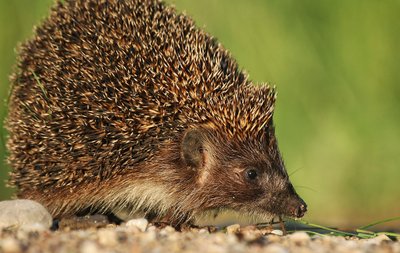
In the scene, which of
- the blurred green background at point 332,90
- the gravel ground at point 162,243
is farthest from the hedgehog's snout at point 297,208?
the blurred green background at point 332,90

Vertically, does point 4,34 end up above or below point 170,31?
above

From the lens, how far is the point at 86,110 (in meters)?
5.79

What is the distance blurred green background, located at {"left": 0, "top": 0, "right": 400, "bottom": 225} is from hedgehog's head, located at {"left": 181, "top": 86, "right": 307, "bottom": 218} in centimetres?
306

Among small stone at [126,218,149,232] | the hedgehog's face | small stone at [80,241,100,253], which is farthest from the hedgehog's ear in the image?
small stone at [80,241,100,253]

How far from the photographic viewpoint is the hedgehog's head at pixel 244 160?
18.9 ft

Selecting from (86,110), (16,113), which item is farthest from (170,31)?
(16,113)

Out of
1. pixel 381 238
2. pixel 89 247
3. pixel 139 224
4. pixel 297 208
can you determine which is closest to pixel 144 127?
pixel 139 224

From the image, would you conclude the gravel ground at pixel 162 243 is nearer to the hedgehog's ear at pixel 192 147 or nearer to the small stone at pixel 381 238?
the small stone at pixel 381 238

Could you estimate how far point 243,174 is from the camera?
5.87 m

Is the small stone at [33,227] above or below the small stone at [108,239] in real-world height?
above

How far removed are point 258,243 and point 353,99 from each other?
184 inches

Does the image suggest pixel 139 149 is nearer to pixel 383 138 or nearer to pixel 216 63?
pixel 216 63

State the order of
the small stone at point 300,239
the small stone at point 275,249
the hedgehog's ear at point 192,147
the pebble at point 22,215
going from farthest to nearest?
the hedgehog's ear at point 192,147, the pebble at point 22,215, the small stone at point 300,239, the small stone at point 275,249

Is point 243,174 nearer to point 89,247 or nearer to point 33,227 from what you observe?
point 33,227
